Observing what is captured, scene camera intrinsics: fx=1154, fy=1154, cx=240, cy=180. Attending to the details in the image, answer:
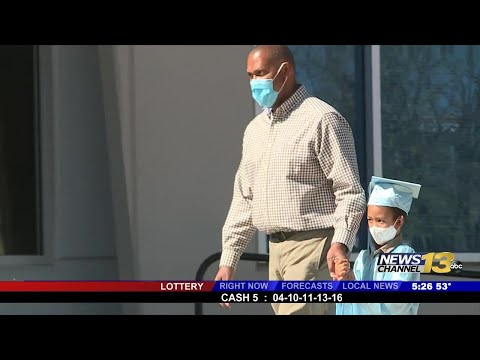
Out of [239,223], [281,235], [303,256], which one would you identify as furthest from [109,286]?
[303,256]

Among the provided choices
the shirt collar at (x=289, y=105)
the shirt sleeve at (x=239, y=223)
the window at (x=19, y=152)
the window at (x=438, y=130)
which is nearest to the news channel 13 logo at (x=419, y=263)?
the window at (x=438, y=130)

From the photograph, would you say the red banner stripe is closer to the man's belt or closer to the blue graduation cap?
the man's belt

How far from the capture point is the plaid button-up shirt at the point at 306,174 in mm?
6098

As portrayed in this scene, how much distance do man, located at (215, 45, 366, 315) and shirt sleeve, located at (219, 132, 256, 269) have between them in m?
0.06

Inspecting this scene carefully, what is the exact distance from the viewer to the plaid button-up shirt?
20.0 feet

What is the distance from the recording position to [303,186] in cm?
613

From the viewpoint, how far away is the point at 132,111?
321 inches

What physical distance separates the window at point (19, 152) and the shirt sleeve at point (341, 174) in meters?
2.87

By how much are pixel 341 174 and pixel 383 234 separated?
0.59 metres

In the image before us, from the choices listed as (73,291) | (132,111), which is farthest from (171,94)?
(73,291)

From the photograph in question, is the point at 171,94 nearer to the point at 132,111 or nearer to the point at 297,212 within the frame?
the point at 132,111

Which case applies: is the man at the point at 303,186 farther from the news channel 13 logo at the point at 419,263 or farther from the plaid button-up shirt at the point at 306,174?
the news channel 13 logo at the point at 419,263
